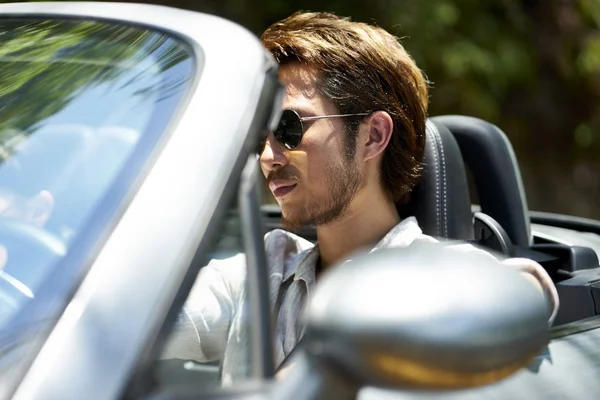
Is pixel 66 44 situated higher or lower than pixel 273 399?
higher

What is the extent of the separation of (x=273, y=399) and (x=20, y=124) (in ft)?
1.79

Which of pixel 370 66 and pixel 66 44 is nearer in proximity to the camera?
pixel 66 44

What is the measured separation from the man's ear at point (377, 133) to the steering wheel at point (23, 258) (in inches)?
49.5

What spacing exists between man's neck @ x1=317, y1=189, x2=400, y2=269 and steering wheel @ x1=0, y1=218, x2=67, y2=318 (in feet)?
3.82

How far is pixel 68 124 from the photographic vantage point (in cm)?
128

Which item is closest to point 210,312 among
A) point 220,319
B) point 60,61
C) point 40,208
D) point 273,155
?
point 220,319

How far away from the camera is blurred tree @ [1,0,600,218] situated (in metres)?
6.64

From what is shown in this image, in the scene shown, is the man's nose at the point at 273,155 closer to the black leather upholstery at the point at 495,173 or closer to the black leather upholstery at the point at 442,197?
the black leather upholstery at the point at 442,197

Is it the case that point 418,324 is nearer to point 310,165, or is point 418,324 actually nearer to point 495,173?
point 310,165

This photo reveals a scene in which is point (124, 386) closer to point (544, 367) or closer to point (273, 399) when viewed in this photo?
point (273, 399)

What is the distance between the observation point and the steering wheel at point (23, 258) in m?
1.13

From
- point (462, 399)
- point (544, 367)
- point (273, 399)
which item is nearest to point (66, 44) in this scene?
point (273, 399)

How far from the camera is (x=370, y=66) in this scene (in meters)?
2.36

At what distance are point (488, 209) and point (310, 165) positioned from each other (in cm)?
84
